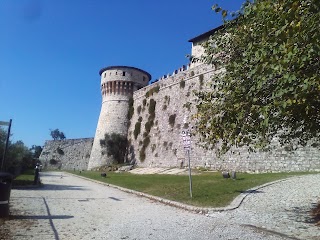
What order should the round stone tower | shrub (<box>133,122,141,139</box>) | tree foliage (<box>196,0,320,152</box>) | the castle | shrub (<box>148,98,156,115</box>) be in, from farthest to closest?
the round stone tower < shrub (<box>133,122,141,139</box>) < shrub (<box>148,98,156,115</box>) < the castle < tree foliage (<box>196,0,320,152</box>)

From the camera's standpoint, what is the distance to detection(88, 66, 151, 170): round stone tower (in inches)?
1998

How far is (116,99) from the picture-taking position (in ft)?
169

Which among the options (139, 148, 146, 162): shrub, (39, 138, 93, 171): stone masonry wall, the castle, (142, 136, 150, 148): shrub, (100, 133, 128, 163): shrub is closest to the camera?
the castle

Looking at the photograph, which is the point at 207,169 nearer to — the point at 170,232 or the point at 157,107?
the point at 157,107

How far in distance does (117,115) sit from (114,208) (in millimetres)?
39532

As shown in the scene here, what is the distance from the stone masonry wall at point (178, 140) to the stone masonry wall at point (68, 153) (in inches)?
847

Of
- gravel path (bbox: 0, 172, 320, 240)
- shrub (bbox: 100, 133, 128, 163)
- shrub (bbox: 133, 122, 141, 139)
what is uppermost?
shrub (bbox: 133, 122, 141, 139)

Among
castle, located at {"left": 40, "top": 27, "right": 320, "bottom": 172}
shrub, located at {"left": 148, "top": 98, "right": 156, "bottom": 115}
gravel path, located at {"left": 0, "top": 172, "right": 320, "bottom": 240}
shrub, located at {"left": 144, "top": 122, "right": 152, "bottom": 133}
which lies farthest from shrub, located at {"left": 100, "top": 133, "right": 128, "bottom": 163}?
gravel path, located at {"left": 0, "top": 172, "right": 320, "bottom": 240}

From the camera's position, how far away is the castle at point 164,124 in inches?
991

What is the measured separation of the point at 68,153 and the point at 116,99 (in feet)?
84.3

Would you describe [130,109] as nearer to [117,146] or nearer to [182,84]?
[117,146]

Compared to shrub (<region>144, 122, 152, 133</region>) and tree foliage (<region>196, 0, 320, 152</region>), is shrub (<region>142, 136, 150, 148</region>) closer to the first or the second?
shrub (<region>144, 122, 152, 133</region>)

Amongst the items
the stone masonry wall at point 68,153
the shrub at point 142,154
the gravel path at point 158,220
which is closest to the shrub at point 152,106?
the shrub at point 142,154

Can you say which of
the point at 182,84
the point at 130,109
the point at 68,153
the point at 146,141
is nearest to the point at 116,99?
the point at 130,109
